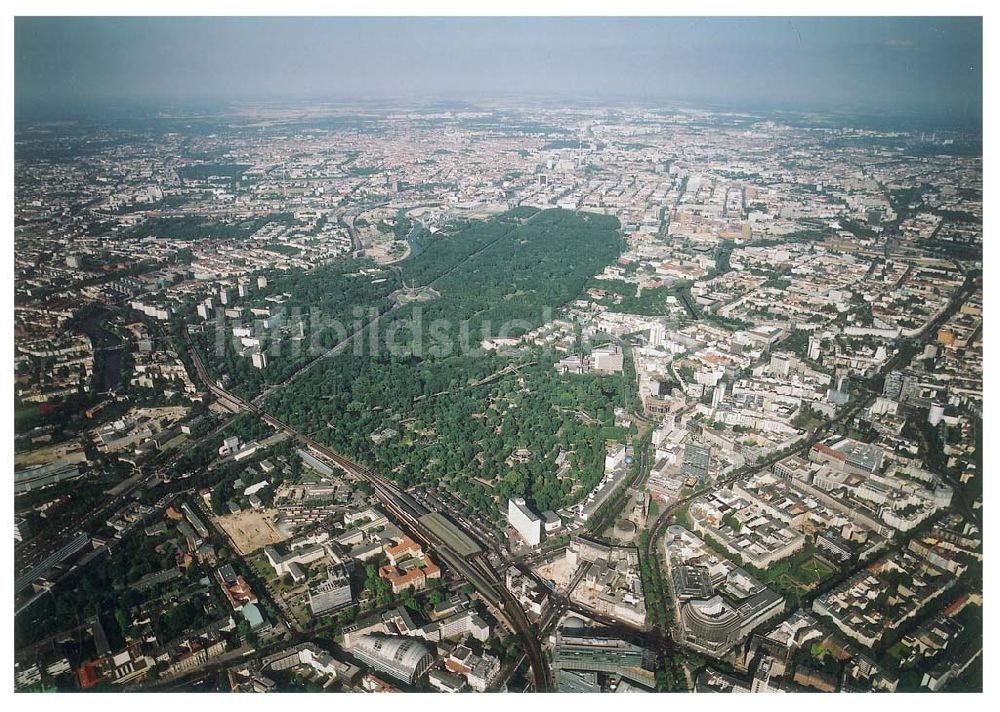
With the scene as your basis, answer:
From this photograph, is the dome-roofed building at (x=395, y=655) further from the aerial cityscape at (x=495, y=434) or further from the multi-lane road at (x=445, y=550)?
the multi-lane road at (x=445, y=550)

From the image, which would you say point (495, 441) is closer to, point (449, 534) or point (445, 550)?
point (449, 534)

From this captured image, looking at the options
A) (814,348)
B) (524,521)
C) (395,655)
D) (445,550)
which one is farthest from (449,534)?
(814,348)

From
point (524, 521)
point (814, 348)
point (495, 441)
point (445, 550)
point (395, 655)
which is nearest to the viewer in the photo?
point (395, 655)

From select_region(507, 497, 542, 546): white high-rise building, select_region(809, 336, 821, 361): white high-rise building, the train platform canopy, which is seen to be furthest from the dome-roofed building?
select_region(809, 336, 821, 361): white high-rise building

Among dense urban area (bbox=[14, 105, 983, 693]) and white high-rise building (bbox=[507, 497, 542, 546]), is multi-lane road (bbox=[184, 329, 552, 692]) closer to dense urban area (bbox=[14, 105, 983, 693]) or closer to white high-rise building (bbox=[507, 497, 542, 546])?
dense urban area (bbox=[14, 105, 983, 693])

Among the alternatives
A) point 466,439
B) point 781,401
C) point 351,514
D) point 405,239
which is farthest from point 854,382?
point 405,239

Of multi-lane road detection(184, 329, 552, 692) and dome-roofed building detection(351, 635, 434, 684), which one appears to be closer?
dome-roofed building detection(351, 635, 434, 684)

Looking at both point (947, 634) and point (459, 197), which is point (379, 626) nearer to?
point (947, 634)
